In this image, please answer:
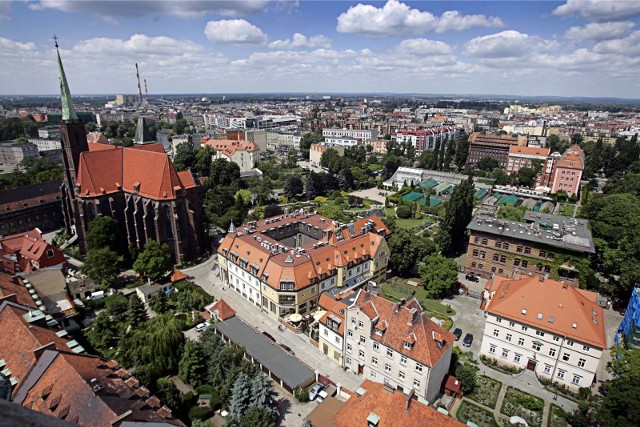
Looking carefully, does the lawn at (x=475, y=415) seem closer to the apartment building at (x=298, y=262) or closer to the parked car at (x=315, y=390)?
the parked car at (x=315, y=390)

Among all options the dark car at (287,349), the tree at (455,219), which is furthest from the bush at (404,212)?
the dark car at (287,349)

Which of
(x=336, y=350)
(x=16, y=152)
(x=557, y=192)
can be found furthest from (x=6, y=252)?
(x=557, y=192)

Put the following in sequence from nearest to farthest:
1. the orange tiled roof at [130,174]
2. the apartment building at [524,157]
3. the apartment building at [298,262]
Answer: the apartment building at [298,262] < the orange tiled roof at [130,174] < the apartment building at [524,157]

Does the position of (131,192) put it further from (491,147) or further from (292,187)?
(491,147)

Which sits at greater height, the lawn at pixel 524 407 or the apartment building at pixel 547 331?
the apartment building at pixel 547 331

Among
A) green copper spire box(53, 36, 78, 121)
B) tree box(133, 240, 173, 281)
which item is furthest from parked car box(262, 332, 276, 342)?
green copper spire box(53, 36, 78, 121)

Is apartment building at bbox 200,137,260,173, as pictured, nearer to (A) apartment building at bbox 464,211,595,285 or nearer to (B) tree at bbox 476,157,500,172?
(B) tree at bbox 476,157,500,172
